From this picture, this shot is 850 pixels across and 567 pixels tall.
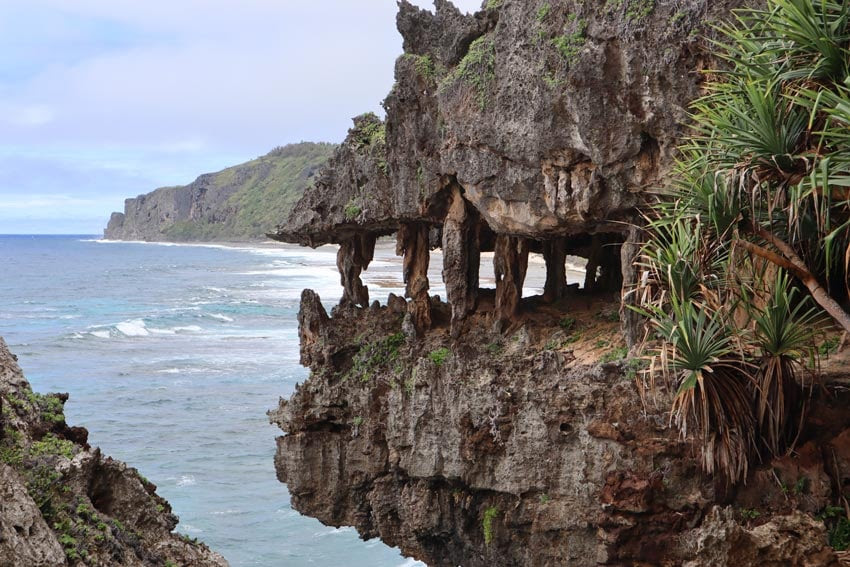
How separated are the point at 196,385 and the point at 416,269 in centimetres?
1892

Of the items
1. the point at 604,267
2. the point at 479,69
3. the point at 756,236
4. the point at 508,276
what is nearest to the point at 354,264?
the point at 508,276

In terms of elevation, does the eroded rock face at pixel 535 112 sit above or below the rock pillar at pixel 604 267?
above

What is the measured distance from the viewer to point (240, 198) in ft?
536

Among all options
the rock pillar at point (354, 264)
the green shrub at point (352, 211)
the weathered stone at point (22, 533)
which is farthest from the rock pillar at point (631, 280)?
the weathered stone at point (22, 533)

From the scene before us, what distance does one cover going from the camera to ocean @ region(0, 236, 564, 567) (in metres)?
22.5

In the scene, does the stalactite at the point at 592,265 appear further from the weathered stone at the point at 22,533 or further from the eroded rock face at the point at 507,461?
the weathered stone at the point at 22,533

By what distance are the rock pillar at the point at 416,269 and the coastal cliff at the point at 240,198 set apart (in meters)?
119

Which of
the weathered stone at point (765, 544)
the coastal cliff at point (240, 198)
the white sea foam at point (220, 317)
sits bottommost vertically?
the white sea foam at point (220, 317)

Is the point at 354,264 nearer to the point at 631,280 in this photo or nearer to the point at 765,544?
the point at 631,280

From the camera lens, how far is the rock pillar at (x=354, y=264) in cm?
2047

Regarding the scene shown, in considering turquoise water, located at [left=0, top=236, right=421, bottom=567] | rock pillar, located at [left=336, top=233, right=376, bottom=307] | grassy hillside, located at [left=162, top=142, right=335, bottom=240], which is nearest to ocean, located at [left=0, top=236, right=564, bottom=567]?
turquoise water, located at [left=0, top=236, right=421, bottom=567]

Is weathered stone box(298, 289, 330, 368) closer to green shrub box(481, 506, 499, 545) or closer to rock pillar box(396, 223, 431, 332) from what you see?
rock pillar box(396, 223, 431, 332)

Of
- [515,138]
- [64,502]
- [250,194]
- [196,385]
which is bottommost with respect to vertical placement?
[196,385]

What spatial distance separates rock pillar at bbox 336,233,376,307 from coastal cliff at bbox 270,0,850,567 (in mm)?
46
